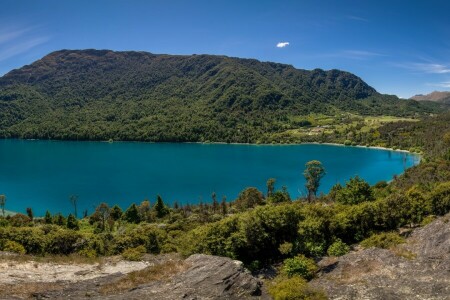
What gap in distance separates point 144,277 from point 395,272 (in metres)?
16.6

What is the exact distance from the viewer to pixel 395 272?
25.8m

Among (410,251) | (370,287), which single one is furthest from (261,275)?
(410,251)

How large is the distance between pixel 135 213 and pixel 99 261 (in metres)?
49.4

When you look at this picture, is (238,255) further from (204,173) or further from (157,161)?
(157,161)

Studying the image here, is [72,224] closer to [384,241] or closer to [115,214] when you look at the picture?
[115,214]

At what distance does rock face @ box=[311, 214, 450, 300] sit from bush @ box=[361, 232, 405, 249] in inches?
36.2

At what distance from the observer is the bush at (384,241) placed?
34.1 metres

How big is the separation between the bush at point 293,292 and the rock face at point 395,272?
1142mm

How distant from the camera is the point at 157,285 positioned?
2273 cm

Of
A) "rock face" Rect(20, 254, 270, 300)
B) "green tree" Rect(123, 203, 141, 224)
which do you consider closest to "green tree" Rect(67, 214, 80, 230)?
"green tree" Rect(123, 203, 141, 224)

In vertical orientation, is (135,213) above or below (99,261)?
below

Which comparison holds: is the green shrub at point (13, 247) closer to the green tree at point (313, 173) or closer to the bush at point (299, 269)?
the bush at point (299, 269)

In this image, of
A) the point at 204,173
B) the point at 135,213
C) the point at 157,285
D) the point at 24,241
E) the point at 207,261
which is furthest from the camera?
the point at 204,173

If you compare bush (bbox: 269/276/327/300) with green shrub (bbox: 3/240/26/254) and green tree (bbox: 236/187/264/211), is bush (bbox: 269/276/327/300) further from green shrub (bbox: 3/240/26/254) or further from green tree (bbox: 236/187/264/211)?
green tree (bbox: 236/187/264/211)
